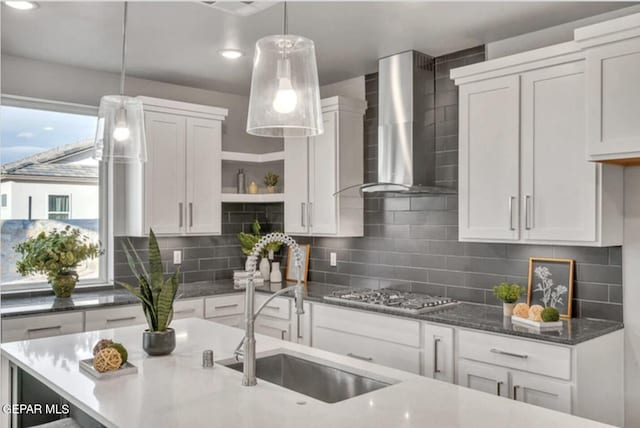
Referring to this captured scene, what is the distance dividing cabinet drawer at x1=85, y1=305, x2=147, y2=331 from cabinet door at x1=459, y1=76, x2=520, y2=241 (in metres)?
2.30

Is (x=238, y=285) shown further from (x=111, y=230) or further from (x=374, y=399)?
(x=374, y=399)

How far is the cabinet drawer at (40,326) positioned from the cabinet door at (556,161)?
286cm

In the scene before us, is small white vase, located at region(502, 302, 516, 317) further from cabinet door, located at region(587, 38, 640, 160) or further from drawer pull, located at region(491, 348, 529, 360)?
cabinet door, located at region(587, 38, 640, 160)

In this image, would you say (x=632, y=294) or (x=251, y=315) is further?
(x=632, y=294)

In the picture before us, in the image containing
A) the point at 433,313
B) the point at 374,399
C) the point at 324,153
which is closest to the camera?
the point at 374,399

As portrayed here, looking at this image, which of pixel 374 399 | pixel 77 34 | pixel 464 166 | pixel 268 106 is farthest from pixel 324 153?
pixel 374 399

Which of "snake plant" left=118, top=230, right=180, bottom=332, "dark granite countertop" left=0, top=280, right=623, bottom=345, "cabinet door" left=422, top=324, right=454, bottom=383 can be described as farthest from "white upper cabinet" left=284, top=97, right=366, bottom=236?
"snake plant" left=118, top=230, right=180, bottom=332

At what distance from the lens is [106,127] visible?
2648 millimetres

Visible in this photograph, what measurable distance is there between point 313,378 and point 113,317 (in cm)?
200

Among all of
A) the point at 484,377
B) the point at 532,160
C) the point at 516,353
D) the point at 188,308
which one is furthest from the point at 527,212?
the point at 188,308

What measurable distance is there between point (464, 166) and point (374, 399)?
2.00m

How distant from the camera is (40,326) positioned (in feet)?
11.0

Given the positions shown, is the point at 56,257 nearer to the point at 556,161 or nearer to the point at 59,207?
the point at 59,207

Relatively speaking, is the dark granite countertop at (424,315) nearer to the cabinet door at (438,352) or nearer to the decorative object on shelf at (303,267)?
the cabinet door at (438,352)
